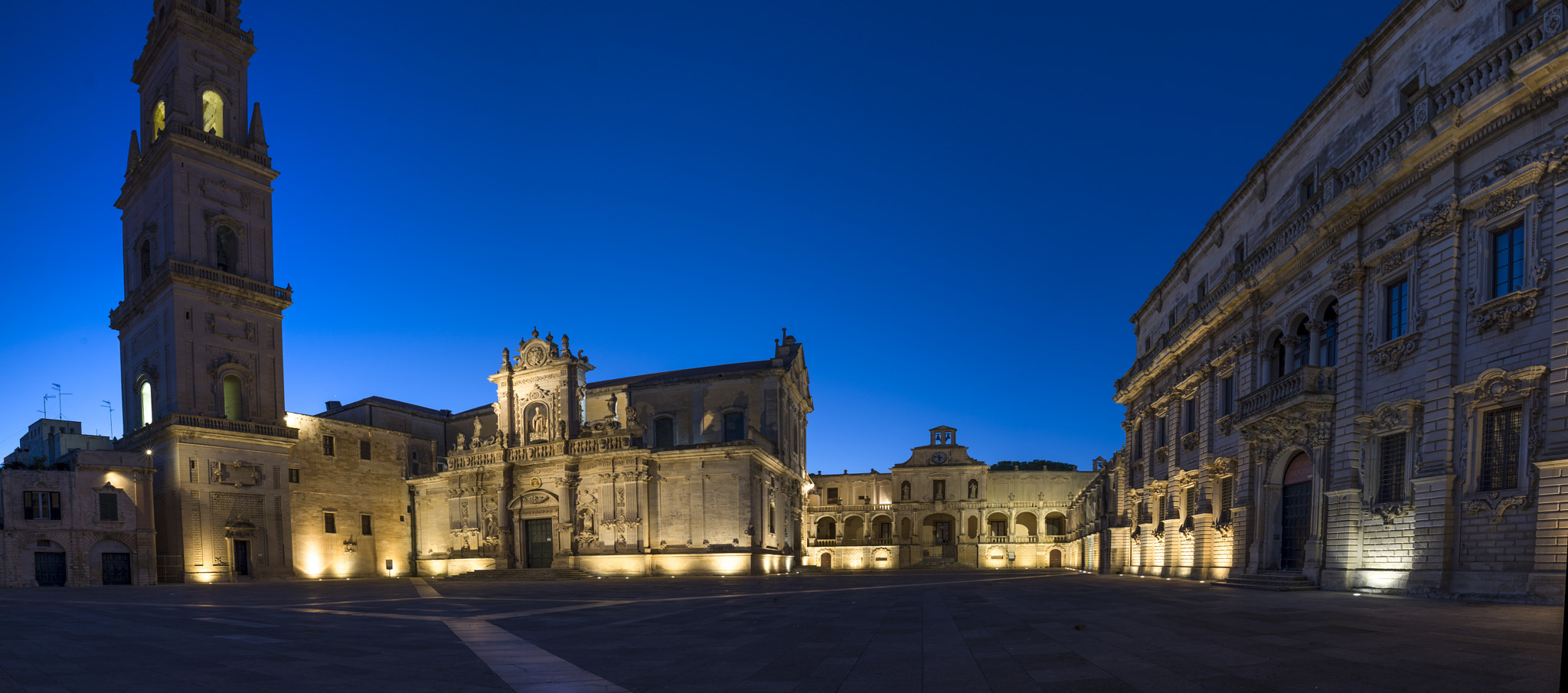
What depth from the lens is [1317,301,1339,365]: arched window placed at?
20.9 m

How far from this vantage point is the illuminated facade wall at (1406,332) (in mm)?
13961

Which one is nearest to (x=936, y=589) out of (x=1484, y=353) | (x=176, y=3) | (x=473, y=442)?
(x=1484, y=353)

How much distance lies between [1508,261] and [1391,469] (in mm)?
5206

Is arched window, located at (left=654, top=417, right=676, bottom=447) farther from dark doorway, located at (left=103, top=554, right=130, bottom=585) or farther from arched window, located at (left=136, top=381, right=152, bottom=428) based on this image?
arched window, located at (left=136, top=381, right=152, bottom=428)

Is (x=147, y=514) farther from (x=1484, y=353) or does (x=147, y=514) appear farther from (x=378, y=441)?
(x=1484, y=353)

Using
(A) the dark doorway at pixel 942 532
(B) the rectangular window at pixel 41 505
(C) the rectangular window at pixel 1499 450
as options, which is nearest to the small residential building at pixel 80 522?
(B) the rectangular window at pixel 41 505

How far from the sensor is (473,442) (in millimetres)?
45531

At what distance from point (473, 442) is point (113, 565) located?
16.8 m

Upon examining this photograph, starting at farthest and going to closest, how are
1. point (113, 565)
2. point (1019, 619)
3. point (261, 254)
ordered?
point (261, 254) → point (113, 565) → point (1019, 619)

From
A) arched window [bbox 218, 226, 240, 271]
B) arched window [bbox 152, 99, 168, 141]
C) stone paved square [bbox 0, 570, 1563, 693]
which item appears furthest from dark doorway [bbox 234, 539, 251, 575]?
stone paved square [bbox 0, 570, 1563, 693]

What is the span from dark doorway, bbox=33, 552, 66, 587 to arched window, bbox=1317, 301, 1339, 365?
4983 cm

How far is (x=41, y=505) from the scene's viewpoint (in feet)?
112

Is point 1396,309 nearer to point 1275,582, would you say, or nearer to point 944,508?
point 1275,582

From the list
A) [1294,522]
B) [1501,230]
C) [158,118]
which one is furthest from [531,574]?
[1501,230]
